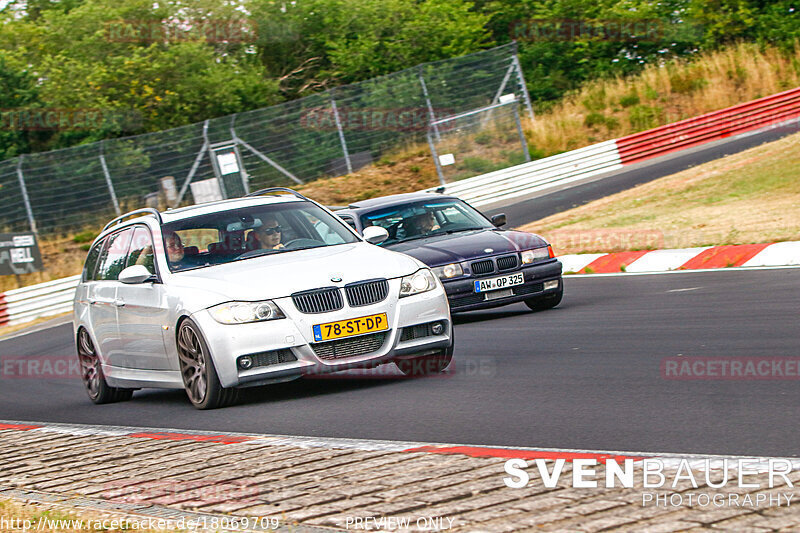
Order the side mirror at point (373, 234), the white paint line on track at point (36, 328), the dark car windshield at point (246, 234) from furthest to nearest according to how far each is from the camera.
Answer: the white paint line on track at point (36, 328) → the side mirror at point (373, 234) → the dark car windshield at point (246, 234)

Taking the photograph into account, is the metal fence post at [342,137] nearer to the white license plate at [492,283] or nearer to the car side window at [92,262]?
the white license plate at [492,283]

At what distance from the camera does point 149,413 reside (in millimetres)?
9352

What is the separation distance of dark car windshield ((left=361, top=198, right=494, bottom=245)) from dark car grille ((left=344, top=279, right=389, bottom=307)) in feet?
15.9

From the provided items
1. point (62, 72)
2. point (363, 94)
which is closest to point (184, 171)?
point (363, 94)

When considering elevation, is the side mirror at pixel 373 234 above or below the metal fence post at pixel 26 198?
below

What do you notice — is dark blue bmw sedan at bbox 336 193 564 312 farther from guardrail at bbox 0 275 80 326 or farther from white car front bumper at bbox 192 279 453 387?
guardrail at bbox 0 275 80 326

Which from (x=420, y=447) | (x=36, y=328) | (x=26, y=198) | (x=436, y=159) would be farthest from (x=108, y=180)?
(x=420, y=447)

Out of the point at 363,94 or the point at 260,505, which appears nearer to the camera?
the point at 260,505

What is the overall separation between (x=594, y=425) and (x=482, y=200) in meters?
24.2

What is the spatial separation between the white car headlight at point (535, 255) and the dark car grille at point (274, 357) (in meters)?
4.68

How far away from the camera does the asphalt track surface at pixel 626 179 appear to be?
86.0ft

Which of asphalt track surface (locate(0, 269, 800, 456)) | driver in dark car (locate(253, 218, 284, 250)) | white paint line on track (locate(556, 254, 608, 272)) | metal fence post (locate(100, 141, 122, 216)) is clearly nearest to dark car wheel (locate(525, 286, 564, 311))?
asphalt track surface (locate(0, 269, 800, 456))

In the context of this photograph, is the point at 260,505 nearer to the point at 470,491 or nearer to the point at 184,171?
the point at 470,491

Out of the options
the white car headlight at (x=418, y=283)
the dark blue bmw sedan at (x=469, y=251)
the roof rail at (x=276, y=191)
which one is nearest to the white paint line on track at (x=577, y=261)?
the dark blue bmw sedan at (x=469, y=251)
